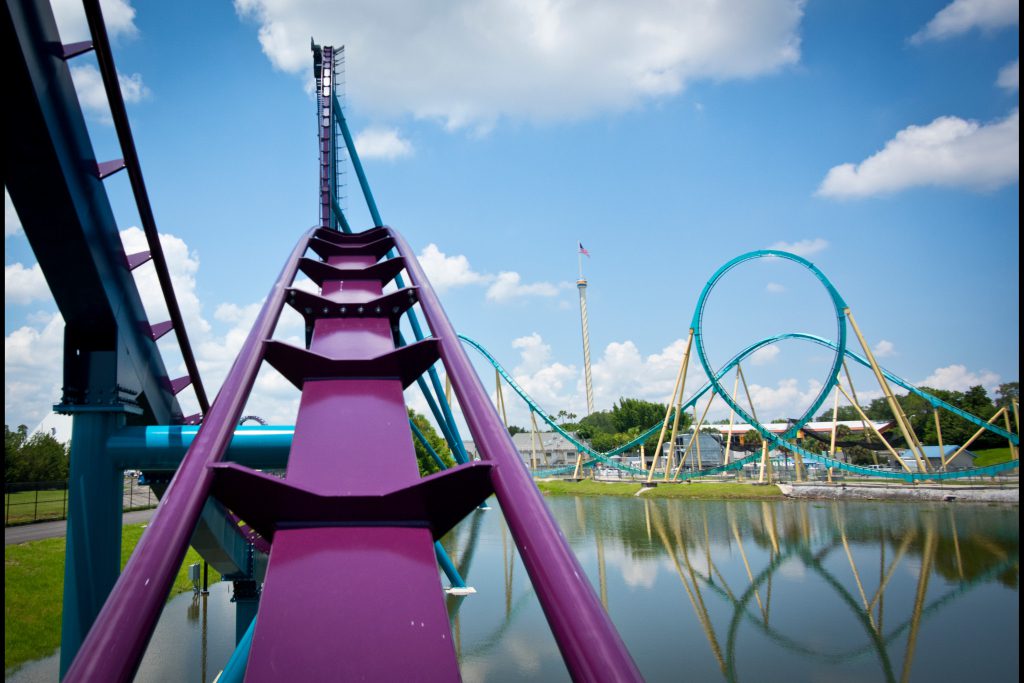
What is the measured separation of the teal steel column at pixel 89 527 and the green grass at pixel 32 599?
4477mm

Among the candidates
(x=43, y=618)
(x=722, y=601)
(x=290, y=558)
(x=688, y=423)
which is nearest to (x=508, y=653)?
(x=722, y=601)

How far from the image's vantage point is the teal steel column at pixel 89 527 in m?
3.65

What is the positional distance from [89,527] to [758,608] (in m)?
10.8

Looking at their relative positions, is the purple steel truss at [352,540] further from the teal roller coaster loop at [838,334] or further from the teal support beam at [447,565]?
the teal roller coaster loop at [838,334]

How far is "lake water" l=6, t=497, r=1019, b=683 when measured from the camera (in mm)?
8414

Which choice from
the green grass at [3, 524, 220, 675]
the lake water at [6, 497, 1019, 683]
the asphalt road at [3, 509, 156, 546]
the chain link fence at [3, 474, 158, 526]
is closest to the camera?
the lake water at [6, 497, 1019, 683]

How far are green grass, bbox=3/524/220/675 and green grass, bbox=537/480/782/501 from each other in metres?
17.2

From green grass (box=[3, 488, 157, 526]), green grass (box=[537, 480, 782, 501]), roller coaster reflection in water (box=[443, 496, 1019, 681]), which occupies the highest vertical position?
green grass (box=[3, 488, 157, 526])

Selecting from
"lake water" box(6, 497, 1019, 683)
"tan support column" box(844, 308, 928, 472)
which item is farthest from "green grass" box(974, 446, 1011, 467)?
"lake water" box(6, 497, 1019, 683)

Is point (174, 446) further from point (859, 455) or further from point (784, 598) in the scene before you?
point (859, 455)

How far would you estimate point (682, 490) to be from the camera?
1208 inches

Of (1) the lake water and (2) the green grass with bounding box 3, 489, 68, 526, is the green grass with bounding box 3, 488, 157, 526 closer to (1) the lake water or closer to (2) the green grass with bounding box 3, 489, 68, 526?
(2) the green grass with bounding box 3, 489, 68, 526

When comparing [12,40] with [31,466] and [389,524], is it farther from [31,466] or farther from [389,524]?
[31,466]

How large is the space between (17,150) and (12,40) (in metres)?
0.54
